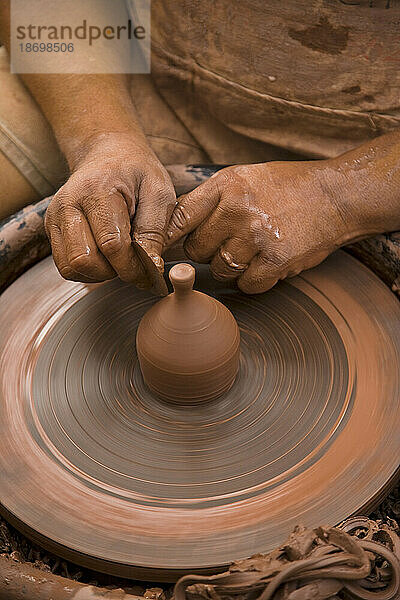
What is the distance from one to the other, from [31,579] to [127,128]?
1044mm

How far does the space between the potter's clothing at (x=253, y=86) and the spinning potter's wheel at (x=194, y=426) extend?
353 millimetres

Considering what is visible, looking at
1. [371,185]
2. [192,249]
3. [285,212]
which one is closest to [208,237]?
[192,249]

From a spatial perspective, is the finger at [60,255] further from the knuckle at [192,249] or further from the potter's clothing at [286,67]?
the potter's clothing at [286,67]

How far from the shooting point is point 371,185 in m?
1.57

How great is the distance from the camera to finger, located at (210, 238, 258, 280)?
4.97ft

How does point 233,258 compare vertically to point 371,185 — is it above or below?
below

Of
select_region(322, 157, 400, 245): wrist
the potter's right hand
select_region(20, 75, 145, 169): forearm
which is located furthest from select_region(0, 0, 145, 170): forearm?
select_region(322, 157, 400, 245): wrist

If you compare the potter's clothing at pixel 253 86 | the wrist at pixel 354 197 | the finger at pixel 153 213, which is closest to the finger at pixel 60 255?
the finger at pixel 153 213

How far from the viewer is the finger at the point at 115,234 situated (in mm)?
1382

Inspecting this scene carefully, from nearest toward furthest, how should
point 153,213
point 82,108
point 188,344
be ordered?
point 188,344
point 153,213
point 82,108

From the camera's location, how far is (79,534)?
4.08 feet

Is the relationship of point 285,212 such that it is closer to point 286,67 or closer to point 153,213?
point 153,213

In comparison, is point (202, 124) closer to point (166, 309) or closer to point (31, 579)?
point (166, 309)

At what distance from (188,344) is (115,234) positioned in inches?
10.4
